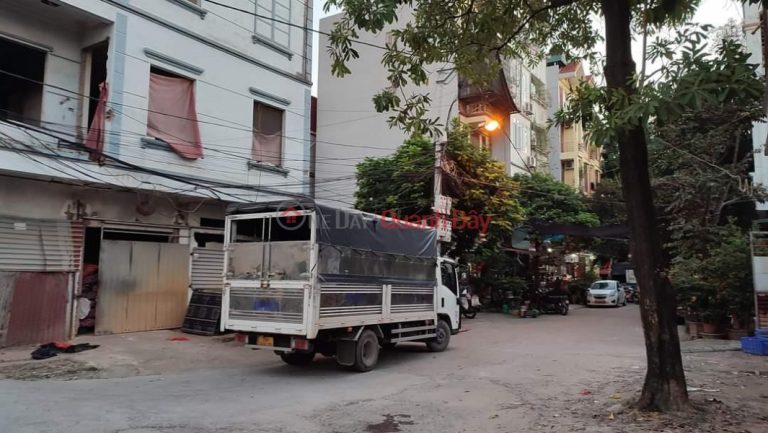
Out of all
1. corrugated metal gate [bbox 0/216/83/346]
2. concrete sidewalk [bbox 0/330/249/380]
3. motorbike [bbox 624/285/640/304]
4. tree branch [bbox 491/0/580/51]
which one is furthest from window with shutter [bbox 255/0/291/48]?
motorbike [bbox 624/285/640/304]

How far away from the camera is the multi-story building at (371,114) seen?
2667cm

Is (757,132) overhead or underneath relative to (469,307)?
overhead

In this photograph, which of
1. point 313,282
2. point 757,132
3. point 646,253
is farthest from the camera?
point 757,132

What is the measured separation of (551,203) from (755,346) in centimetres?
1567

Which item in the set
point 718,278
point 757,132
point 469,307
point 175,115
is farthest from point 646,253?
point 469,307

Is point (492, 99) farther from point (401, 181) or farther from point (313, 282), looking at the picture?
point (313, 282)

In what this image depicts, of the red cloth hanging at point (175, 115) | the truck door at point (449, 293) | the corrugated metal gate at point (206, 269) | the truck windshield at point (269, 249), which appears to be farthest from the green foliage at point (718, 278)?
the red cloth hanging at point (175, 115)

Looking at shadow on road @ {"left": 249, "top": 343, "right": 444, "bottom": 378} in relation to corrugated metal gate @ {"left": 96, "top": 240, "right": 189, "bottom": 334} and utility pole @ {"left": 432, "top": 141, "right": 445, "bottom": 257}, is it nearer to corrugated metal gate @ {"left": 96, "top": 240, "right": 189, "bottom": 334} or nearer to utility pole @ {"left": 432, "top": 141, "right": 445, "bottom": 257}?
corrugated metal gate @ {"left": 96, "top": 240, "right": 189, "bottom": 334}

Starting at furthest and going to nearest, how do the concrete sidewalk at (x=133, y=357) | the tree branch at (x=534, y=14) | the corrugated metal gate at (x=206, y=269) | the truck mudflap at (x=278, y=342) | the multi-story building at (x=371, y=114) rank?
the multi-story building at (x=371, y=114), the corrugated metal gate at (x=206, y=269), the concrete sidewalk at (x=133, y=357), the truck mudflap at (x=278, y=342), the tree branch at (x=534, y=14)

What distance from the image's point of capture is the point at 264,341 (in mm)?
9406

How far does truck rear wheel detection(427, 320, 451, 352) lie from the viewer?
12.6 meters

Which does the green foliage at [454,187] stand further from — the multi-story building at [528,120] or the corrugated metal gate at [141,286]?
the multi-story building at [528,120]

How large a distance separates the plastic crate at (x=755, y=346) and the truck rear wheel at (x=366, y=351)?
7492 mm

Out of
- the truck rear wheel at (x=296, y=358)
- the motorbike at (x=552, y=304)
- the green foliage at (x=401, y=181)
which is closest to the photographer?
the truck rear wheel at (x=296, y=358)
